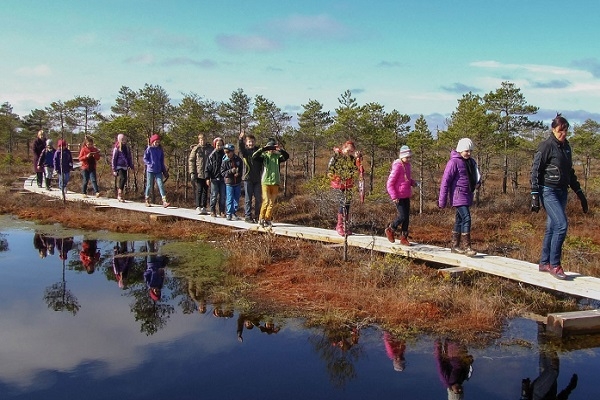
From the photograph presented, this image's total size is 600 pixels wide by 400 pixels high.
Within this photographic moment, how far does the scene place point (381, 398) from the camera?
4.25 meters

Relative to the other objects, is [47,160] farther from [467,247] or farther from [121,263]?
[467,247]

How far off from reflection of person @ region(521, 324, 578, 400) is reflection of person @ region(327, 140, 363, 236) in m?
3.91

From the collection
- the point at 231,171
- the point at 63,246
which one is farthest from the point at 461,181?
the point at 63,246

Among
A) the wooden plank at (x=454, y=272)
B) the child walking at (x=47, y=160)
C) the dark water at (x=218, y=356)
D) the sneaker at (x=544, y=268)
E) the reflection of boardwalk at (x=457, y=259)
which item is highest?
the child walking at (x=47, y=160)

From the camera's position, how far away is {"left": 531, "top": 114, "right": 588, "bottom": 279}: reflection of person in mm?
6680

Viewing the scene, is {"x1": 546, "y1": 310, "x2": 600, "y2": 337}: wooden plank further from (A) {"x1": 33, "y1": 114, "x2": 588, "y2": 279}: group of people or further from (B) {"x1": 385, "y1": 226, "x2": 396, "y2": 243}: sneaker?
(B) {"x1": 385, "y1": 226, "x2": 396, "y2": 243}: sneaker

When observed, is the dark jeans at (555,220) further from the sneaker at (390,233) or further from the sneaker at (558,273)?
the sneaker at (390,233)

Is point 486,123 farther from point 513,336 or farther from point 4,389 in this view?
point 4,389

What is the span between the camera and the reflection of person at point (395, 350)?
485 centimetres

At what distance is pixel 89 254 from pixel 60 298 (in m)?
2.91

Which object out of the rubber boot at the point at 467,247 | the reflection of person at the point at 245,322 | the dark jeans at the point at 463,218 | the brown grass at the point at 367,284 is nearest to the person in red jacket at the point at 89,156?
the brown grass at the point at 367,284

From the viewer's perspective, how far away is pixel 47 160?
18.4 m

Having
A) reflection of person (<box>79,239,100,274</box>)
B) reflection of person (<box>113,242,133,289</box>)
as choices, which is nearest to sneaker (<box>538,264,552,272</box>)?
reflection of person (<box>113,242,133,289</box>)

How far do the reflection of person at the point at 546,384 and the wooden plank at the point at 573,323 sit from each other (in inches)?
21.2
